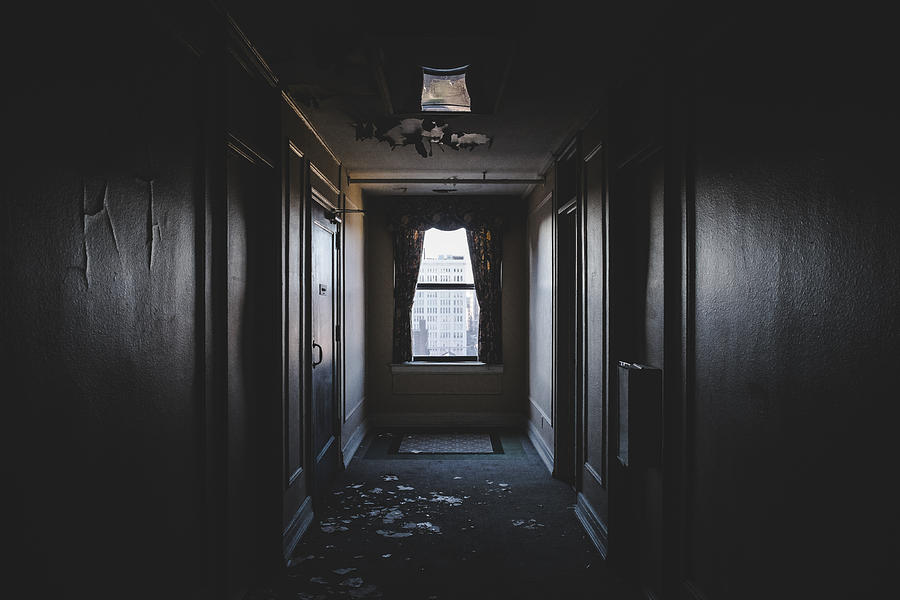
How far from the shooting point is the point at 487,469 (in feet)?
17.0

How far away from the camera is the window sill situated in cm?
693

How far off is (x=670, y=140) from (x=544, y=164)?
2782 mm

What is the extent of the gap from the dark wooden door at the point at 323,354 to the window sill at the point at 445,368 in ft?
6.58

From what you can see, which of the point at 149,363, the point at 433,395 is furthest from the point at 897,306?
the point at 433,395

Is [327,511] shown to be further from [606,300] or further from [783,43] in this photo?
[783,43]

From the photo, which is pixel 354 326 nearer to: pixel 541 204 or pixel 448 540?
pixel 541 204

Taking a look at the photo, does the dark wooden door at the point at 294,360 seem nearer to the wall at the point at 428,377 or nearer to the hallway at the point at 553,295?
the hallway at the point at 553,295

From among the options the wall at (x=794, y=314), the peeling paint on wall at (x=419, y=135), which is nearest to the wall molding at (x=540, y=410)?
the peeling paint on wall at (x=419, y=135)

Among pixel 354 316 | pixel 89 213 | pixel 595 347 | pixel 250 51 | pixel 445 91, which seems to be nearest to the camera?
pixel 89 213

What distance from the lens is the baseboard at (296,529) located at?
3290 mm

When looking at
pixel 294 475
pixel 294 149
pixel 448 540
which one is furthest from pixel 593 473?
pixel 294 149

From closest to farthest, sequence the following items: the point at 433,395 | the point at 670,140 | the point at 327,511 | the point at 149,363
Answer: the point at 149,363 < the point at 670,140 < the point at 327,511 < the point at 433,395

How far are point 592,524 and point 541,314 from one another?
7.86 ft

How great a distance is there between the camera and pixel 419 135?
4.34 meters
